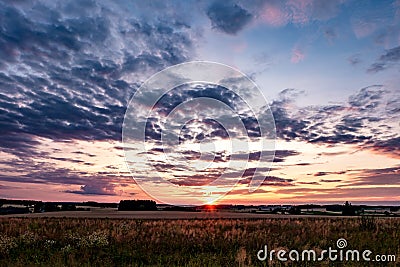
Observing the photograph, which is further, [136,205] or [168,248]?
[136,205]

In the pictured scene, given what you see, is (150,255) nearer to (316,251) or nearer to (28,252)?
(28,252)

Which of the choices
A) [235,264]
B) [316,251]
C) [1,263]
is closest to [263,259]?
[235,264]

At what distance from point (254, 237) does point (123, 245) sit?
751 cm

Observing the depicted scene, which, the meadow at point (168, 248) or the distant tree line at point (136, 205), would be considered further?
the distant tree line at point (136, 205)

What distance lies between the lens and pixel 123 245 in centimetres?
1906

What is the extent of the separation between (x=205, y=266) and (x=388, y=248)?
9034 mm

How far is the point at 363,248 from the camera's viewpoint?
1797 cm

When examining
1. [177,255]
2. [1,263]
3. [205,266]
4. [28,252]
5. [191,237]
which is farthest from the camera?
[191,237]

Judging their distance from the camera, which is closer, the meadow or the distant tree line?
the meadow

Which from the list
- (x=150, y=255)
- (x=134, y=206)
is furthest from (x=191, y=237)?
(x=134, y=206)

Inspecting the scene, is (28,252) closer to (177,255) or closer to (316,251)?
(177,255)

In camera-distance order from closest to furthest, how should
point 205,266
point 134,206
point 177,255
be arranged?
point 205,266
point 177,255
point 134,206

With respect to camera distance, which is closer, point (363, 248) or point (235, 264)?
point (235, 264)

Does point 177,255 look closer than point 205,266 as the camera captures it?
No
